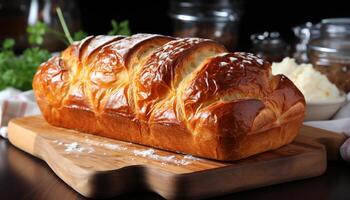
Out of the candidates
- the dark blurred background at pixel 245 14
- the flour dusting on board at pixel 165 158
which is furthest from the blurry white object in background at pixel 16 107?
the dark blurred background at pixel 245 14

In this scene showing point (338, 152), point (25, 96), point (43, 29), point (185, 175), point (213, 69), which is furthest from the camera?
point (43, 29)

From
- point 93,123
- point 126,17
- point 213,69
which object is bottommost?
point 126,17

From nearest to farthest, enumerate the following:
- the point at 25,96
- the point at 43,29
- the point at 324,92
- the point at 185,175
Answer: the point at 185,175 < the point at 324,92 < the point at 25,96 < the point at 43,29

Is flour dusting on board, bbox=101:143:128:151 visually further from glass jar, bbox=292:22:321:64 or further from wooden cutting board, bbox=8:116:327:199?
glass jar, bbox=292:22:321:64

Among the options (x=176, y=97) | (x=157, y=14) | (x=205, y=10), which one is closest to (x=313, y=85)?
(x=176, y=97)

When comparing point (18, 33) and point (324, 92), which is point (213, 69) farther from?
point (18, 33)

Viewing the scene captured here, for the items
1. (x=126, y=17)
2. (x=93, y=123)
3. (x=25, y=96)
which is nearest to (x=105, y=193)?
(x=93, y=123)

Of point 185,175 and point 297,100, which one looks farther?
point 297,100
